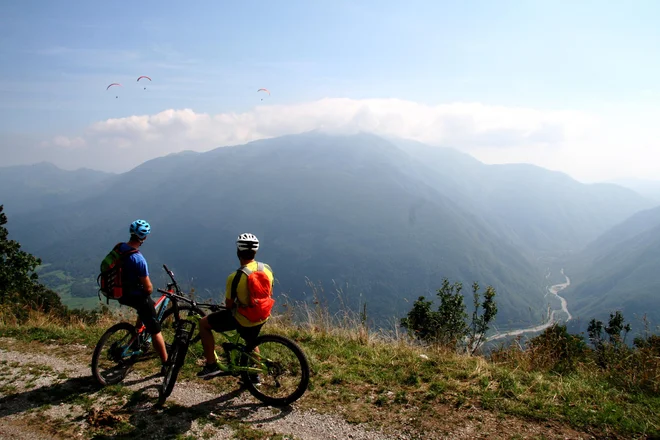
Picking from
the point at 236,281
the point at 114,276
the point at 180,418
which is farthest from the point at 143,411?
the point at 236,281

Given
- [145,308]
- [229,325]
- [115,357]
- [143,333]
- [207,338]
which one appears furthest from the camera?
[143,333]

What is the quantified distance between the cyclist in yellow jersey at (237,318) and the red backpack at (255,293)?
5cm

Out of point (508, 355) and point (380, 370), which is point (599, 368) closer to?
point (508, 355)

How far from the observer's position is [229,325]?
6.04 metres

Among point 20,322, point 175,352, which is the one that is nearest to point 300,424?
point 175,352

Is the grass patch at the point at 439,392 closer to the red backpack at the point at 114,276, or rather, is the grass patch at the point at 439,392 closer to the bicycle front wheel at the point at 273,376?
the bicycle front wheel at the point at 273,376

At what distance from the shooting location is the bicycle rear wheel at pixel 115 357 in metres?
6.70

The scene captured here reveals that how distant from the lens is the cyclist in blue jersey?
6.43 m

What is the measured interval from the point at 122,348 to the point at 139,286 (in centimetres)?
138

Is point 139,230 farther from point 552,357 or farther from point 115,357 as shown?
point 552,357

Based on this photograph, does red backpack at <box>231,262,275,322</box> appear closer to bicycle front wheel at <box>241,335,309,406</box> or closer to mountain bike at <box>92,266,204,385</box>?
bicycle front wheel at <box>241,335,309,406</box>

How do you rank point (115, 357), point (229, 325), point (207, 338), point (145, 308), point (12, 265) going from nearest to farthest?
1. point (229, 325)
2. point (207, 338)
3. point (145, 308)
4. point (115, 357)
5. point (12, 265)

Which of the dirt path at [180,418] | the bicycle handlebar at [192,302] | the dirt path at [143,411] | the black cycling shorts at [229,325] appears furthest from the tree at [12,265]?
the black cycling shorts at [229,325]

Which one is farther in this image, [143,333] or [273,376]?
[143,333]
